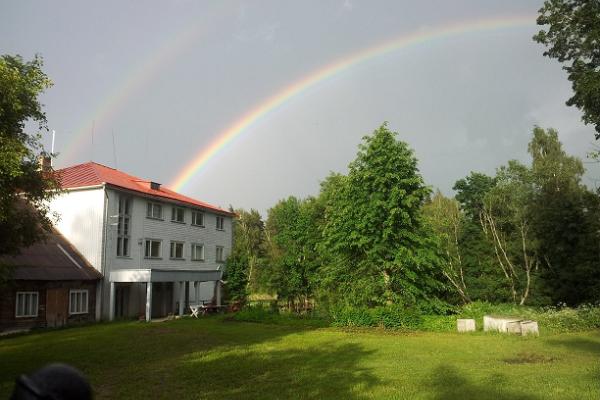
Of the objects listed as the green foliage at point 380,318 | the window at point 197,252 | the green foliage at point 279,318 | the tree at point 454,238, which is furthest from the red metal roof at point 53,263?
the tree at point 454,238

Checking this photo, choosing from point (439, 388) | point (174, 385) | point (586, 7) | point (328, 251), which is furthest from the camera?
point (328, 251)

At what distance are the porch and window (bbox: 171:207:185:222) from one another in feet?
14.2

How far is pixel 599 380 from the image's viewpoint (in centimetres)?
1185

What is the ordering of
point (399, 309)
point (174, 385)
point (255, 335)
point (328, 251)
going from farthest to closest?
point (328, 251) < point (399, 309) < point (255, 335) < point (174, 385)

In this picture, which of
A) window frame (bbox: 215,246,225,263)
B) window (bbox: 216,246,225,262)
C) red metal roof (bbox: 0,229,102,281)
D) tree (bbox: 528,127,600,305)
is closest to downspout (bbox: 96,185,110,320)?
red metal roof (bbox: 0,229,102,281)

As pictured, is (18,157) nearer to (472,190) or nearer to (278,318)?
(278,318)

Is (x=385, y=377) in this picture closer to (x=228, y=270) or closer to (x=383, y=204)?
(x=383, y=204)

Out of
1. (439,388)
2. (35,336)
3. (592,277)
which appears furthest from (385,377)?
(592,277)

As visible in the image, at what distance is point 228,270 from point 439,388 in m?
34.7

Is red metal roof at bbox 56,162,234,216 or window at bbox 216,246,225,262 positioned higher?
red metal roof at bbox 56,162,234,216

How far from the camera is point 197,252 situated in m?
43.4

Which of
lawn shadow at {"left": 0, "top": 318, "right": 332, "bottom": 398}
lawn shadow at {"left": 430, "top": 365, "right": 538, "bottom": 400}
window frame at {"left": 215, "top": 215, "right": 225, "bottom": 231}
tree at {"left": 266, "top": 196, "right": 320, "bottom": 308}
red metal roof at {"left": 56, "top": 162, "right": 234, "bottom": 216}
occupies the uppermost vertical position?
red metal roof at {"left": 56, "top": 162, "right": 234, "bottom": 216}

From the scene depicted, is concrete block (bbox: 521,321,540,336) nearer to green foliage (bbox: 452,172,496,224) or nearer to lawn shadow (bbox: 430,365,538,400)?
lawn shadow (bbox: 430,365,538,400)

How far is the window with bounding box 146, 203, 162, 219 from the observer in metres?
37.5
